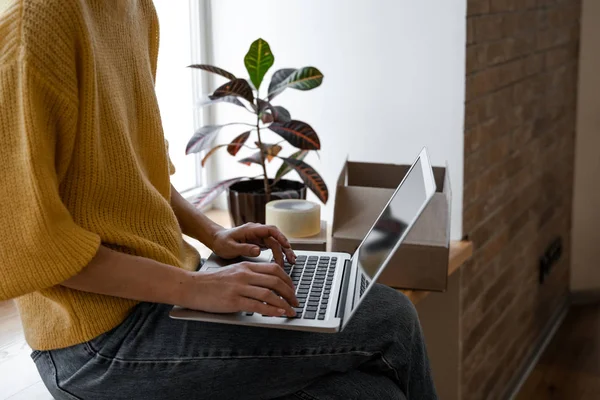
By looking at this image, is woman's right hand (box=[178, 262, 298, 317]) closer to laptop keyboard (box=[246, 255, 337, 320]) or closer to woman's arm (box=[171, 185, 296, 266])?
laptop keyboard (box=[246, 255, 337, 320])

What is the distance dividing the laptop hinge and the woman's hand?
0.30ft

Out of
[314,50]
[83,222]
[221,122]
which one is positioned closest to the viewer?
[83,222]

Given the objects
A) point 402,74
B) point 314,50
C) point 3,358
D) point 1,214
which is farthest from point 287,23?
point 1,214

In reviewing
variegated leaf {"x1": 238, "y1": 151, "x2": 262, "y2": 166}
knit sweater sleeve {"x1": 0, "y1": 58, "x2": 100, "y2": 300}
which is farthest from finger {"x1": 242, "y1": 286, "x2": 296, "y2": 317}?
variegated leaf {"x1": 238, "y1": 151, "x2": 262, "y2": 166}

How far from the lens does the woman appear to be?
95 cm

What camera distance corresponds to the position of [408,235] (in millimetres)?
1684

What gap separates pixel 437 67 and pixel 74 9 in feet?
3.66

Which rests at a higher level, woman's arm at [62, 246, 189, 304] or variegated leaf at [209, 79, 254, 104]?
variegated leaf at [209, 79, 254, 104]

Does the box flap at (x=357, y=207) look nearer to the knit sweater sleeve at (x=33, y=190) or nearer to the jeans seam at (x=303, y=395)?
the jeans seam at (x=303, y=395)

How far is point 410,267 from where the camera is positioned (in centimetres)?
168

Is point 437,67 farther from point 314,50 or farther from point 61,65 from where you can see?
point 61,65

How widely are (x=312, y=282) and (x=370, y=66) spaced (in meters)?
0.91

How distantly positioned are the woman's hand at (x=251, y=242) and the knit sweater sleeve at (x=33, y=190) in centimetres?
38

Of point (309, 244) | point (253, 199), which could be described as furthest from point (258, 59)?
point (309, 244)
